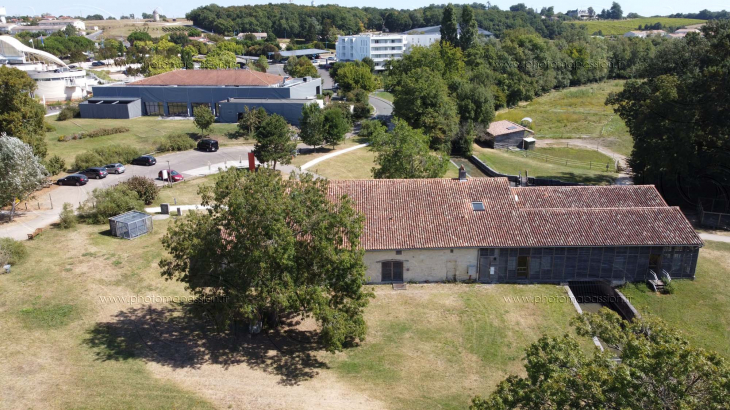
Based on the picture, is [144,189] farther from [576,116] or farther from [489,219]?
[576,116]

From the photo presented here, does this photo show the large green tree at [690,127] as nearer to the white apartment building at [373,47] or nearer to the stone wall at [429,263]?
the stone wall at [429,263]

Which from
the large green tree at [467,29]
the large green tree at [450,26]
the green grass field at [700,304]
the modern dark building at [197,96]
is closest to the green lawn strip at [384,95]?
the large green tree at [450,26]

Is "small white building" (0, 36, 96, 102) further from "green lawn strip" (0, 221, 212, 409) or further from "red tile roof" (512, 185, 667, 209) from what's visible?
"red tile roof" (512, 185, 667, 209)

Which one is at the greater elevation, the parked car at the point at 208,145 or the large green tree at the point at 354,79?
the large green tree at the point at 354,79

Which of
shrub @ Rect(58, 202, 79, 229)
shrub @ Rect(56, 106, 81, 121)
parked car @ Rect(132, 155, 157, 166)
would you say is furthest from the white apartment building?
shrub @ Rect(58, 202, 79, 229)

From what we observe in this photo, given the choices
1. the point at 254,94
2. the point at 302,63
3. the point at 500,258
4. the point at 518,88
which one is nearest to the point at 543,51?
the point at 518,88

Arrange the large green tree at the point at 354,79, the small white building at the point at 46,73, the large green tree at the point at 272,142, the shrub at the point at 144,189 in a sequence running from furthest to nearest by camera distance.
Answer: the large green tree at the point at 354,79 → the small white building at the point at 46,73 → the large green tree at the point at 272,142 → the shrub at the point at 144,189

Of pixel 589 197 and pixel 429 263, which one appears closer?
pixel 429 263

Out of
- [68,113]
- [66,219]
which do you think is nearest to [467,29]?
[68,113]
